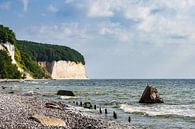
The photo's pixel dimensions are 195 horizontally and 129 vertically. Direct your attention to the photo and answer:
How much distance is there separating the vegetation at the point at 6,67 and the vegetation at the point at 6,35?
33.1ft

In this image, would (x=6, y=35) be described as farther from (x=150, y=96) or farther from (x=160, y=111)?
(x=160, y=111)

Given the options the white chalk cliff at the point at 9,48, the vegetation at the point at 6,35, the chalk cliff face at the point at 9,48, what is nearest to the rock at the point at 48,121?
the white chalk cliff at the point at 9,48

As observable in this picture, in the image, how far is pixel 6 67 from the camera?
160500mm

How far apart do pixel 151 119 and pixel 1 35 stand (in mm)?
143555

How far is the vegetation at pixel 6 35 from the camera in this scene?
565 feet

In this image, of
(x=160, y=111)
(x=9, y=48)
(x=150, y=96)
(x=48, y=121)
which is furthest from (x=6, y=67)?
(x=48, y=121)

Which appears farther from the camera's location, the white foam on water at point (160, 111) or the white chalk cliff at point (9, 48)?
the white chalk cliff at point (9, 48)

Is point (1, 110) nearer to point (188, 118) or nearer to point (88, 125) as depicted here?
point (88, 125)

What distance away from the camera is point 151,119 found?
115 ft

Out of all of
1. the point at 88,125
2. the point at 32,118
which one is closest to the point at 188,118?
the point at 88,125

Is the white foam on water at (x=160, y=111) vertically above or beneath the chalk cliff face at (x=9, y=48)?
beneath

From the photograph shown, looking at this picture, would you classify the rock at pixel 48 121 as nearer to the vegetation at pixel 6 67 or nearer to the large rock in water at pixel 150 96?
the large rock in water at pixel 150 96

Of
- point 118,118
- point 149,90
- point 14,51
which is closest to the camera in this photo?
point 118,118

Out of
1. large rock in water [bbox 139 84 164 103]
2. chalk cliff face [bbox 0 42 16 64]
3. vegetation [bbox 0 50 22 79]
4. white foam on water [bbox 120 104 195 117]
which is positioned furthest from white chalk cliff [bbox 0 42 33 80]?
white foam on water [bbox 120 104 195 117]
